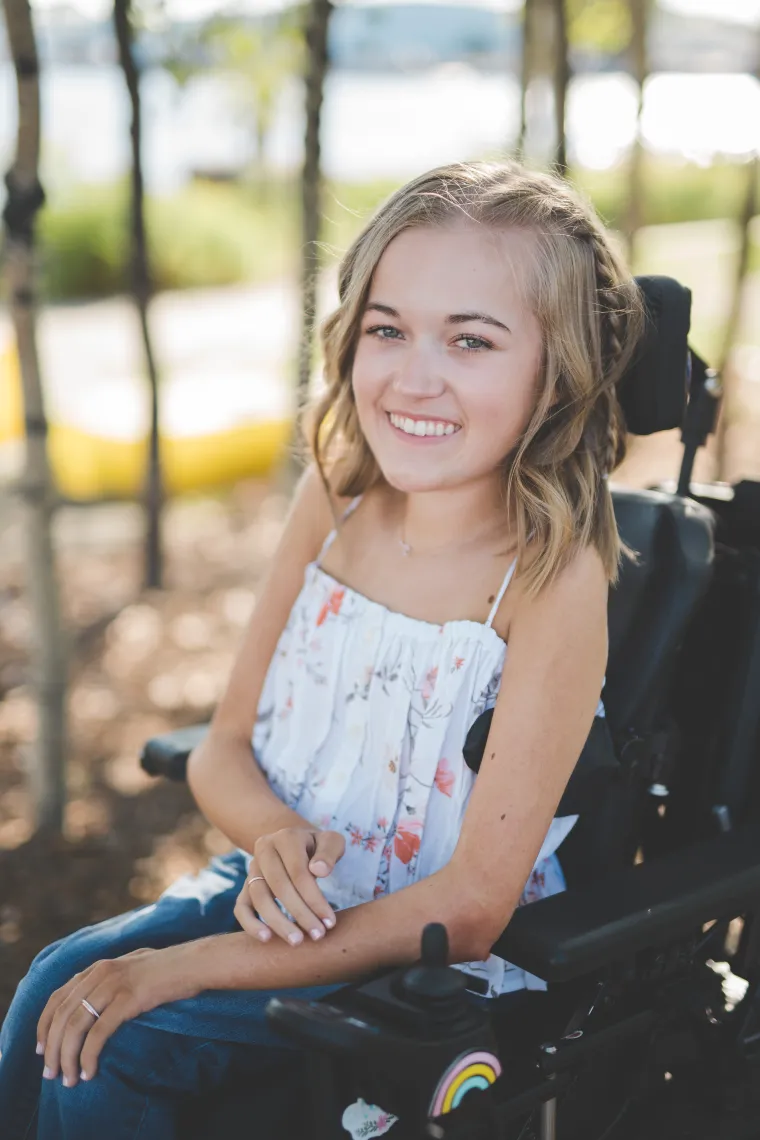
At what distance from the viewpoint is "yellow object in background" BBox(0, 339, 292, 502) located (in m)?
6.25

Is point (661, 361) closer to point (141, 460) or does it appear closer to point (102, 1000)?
point (102, 1000)

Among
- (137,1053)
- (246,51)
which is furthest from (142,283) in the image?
(137,1053)

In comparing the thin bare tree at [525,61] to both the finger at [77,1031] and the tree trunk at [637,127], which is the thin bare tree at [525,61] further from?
the finger at [77,1031]

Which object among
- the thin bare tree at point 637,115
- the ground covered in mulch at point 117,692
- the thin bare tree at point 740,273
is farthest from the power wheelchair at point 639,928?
the thin bare tree at point 637,115

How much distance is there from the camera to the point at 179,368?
345 inches

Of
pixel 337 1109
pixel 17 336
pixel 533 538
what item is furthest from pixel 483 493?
pixel 17 336

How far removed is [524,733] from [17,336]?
1.76 meters

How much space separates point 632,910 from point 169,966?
Answer: 0.63 m

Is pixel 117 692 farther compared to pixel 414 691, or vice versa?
pixel 117 692

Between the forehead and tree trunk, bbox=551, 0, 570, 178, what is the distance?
277 centimetres

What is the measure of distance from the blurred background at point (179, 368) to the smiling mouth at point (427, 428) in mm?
405

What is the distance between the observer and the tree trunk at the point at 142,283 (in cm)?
362

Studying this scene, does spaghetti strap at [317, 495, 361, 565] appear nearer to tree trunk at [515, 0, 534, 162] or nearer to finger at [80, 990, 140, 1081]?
finger at [80, 990, 140, 1081]

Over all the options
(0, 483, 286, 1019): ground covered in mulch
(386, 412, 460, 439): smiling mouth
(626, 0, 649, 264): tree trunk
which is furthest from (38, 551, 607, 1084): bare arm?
(626, 0, 649, 264): tree trunk
